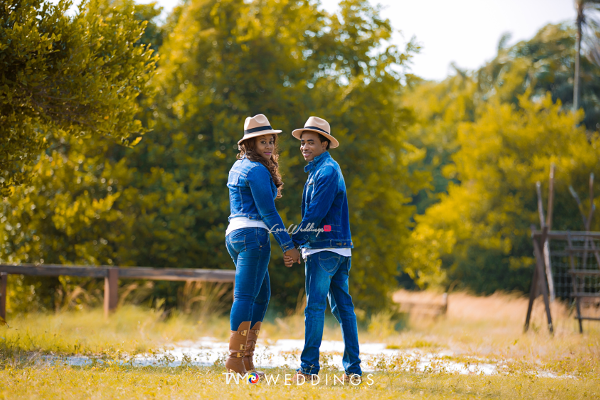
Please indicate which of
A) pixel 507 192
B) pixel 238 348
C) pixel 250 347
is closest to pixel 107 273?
pixel 250 347

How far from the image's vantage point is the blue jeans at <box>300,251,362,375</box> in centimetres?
472

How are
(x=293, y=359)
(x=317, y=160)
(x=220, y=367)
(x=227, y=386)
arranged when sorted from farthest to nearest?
1. (x=293, y=359)
2. (x=220, y=367)
3. (x=317, y=160)
4. (x=227, y=386)

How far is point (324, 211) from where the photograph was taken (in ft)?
15.5

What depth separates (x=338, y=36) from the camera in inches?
518

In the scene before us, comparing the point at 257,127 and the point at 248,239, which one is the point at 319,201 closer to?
the point at 248,239

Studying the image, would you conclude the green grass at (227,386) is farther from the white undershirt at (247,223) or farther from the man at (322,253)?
the white undershirt at (247,223)

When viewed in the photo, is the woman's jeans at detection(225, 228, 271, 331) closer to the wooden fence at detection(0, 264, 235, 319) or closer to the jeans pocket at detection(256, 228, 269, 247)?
the jeans pocket at detection(256, 228, 269, 247)

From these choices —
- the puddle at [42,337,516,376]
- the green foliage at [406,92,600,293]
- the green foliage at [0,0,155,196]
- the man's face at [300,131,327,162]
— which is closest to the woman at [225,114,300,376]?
the man's face at [300,131,327,162]

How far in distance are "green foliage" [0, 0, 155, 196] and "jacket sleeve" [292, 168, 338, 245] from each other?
9.90ft

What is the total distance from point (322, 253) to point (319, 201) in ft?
1.42

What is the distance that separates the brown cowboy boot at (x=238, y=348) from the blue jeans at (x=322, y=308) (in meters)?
0.50

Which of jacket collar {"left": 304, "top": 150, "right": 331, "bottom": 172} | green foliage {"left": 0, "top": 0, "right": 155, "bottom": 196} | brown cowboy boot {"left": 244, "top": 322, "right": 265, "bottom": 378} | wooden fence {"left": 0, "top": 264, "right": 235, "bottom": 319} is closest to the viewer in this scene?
jacket collar {"left": 304, "top": 150, "right": 331, "bottom": 172}

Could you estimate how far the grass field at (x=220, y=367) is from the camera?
4.38 m

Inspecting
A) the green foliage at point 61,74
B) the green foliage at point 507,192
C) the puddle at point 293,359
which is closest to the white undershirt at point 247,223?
the puddle at point 293,359
